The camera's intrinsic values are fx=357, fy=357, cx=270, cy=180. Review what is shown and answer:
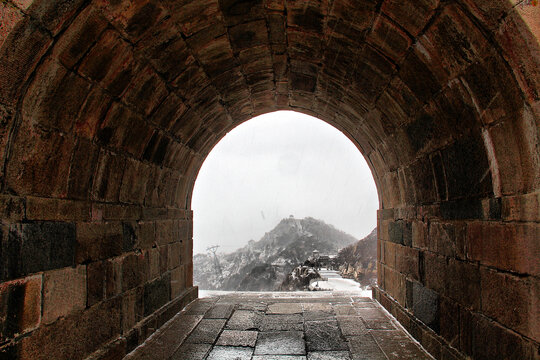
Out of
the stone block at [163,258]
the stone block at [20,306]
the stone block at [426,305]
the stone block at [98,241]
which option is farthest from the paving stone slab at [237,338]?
the stone block at [20,306]

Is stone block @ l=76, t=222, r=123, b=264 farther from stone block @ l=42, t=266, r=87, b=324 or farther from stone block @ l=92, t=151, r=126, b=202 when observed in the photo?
stone block @ l=92, t=151, r=126, b=202

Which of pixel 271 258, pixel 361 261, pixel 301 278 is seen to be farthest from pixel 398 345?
pixel 271 258

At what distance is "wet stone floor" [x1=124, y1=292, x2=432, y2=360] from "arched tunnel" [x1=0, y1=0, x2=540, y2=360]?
315mm

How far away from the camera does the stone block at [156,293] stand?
4.56 metres

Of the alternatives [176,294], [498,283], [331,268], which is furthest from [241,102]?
[331,268]

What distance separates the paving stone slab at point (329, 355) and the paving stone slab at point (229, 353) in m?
0.68

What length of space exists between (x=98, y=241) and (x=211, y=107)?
259 centimetres

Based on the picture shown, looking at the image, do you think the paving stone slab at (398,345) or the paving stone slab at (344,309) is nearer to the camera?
the paving stone slab at (398,345)

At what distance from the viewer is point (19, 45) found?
2.08 meters

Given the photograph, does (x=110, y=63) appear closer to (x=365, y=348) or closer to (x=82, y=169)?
(x=82, y=169)

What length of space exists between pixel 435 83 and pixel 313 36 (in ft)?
4.48

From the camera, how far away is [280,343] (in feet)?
13.9

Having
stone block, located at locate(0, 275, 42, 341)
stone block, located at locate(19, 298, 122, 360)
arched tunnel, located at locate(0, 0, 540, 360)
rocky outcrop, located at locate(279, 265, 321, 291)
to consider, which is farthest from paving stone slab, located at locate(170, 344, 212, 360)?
rocky outcrop, located at locate(279, 265, 321, 291)

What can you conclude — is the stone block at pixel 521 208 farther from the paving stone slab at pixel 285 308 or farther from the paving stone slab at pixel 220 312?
the paving stone slab at pixel 220 312
